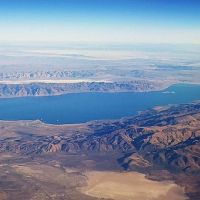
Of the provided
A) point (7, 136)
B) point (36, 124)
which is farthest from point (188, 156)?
point (36, 124)

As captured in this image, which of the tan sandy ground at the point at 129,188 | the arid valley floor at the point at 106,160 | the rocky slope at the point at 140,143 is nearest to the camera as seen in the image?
the tan sandy ground at the point at 129,188

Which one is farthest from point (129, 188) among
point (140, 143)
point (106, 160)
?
point (140, 143)

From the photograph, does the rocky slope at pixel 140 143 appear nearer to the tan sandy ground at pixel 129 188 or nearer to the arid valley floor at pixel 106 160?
the arid valley floor at pixel 106 160

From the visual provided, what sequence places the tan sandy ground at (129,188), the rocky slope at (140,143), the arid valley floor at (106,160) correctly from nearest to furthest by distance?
the tan sandy ground at (129,188) → the arid valley floor at (106,160) → the rocky slope at (140,143)

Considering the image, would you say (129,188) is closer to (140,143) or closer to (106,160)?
(106,160)

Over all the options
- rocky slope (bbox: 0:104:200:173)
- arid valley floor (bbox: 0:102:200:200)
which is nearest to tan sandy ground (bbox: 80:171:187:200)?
arid valley floor (bbox: 0:102:200:200)

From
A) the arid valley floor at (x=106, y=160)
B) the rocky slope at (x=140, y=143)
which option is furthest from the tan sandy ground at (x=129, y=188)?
the rocky slope at (x=140, y=143)

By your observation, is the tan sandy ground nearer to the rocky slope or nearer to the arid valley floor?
the arid valley floor

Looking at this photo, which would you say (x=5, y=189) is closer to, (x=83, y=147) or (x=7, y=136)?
(x=83, y=147)
